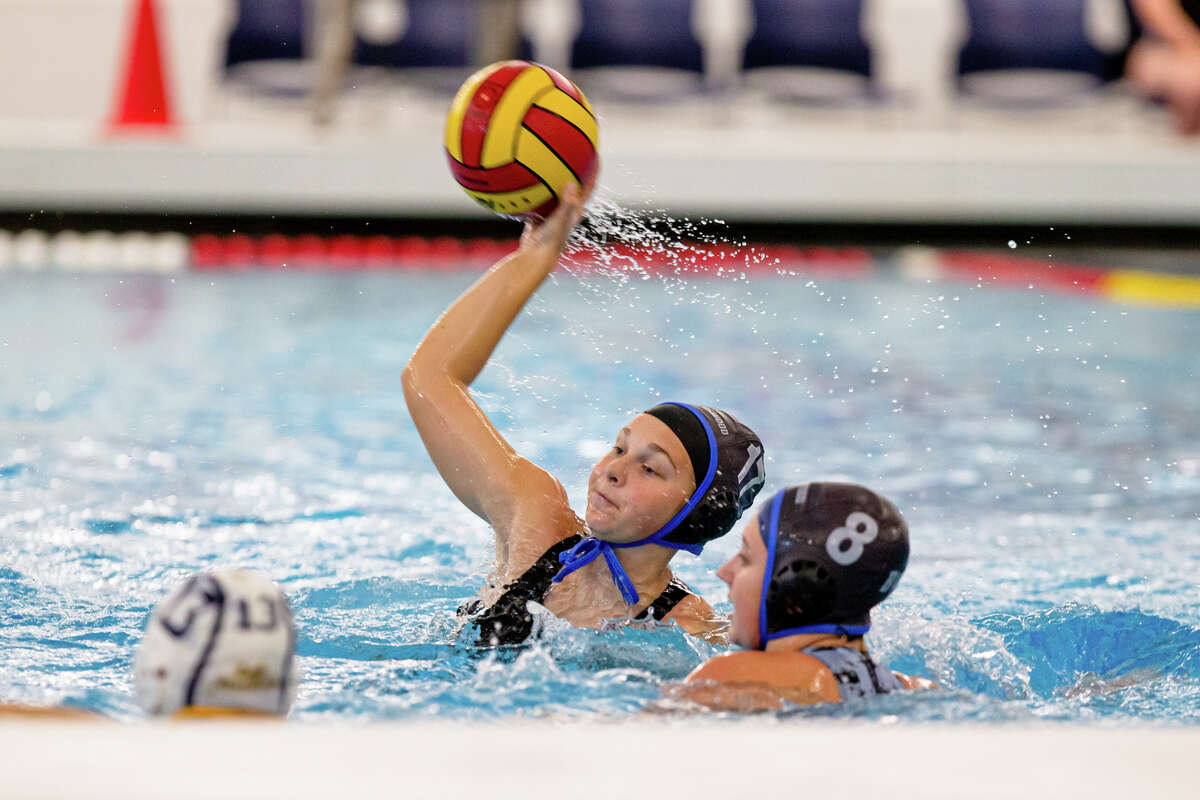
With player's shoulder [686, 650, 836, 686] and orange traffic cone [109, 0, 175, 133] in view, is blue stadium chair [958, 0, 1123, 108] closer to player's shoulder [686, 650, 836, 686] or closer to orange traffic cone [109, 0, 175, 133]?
orange traffic cone [109, 0, 175, 133]

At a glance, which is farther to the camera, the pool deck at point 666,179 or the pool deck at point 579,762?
the pool deck at point 666,179

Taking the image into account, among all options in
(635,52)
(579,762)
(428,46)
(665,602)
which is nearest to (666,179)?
(635,52)

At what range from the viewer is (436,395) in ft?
8.87

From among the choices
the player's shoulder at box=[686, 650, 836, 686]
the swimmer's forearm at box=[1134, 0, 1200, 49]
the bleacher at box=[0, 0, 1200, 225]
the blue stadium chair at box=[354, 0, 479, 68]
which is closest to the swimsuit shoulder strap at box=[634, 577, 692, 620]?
the player's shoulder at box=[686, 650, 836, 686]

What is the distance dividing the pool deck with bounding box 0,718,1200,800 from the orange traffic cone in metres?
8.62

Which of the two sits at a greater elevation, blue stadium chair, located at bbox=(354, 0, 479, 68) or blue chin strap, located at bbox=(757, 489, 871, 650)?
blue stadium chair, located at bbox=(354, 0, 479, 68)

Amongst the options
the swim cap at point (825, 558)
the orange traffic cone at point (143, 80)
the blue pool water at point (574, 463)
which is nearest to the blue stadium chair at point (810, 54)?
the blue pool water at point (574, 463)

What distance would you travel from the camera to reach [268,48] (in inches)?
385

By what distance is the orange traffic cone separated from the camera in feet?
30.9

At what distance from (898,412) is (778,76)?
15.3 ft

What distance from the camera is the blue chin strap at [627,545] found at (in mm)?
2740

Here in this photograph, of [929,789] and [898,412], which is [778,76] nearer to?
[898,412]

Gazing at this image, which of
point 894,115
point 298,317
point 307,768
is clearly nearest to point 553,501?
point 307,768

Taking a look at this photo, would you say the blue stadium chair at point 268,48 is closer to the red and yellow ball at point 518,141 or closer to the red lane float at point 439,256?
the red lane float at point 439,256
